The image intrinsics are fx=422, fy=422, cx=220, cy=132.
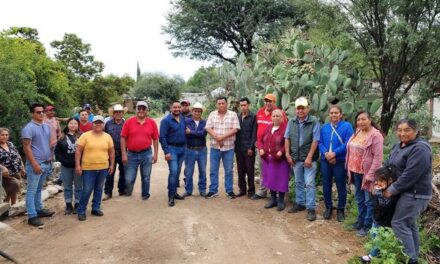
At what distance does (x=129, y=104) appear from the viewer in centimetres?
3297

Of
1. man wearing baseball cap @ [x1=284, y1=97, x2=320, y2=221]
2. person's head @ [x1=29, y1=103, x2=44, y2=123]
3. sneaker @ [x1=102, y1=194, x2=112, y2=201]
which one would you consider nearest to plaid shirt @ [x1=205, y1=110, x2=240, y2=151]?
man wearing baseball cap @ [x1=284, y1=97, x2=320, y2=221]

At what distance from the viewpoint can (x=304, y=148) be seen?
242 inches

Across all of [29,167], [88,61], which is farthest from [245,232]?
[88,61]

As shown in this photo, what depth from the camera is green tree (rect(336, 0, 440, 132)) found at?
7.66m

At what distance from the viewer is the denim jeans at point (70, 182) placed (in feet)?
20.8

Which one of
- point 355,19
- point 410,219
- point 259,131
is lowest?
point 410,219

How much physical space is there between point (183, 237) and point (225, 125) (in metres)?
2.31

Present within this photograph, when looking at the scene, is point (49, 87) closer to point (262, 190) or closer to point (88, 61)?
point (262, 190)

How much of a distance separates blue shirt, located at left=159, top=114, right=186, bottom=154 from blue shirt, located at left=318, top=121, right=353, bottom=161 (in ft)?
7.85

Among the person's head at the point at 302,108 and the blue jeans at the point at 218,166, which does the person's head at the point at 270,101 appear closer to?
the person's head at the point at 302,108

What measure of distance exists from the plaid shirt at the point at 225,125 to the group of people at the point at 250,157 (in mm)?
17

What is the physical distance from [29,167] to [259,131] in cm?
349

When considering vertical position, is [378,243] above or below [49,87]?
below

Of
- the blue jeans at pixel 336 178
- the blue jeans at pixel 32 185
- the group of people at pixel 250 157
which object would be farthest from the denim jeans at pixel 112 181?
the blue jeans at pixel 336 178
